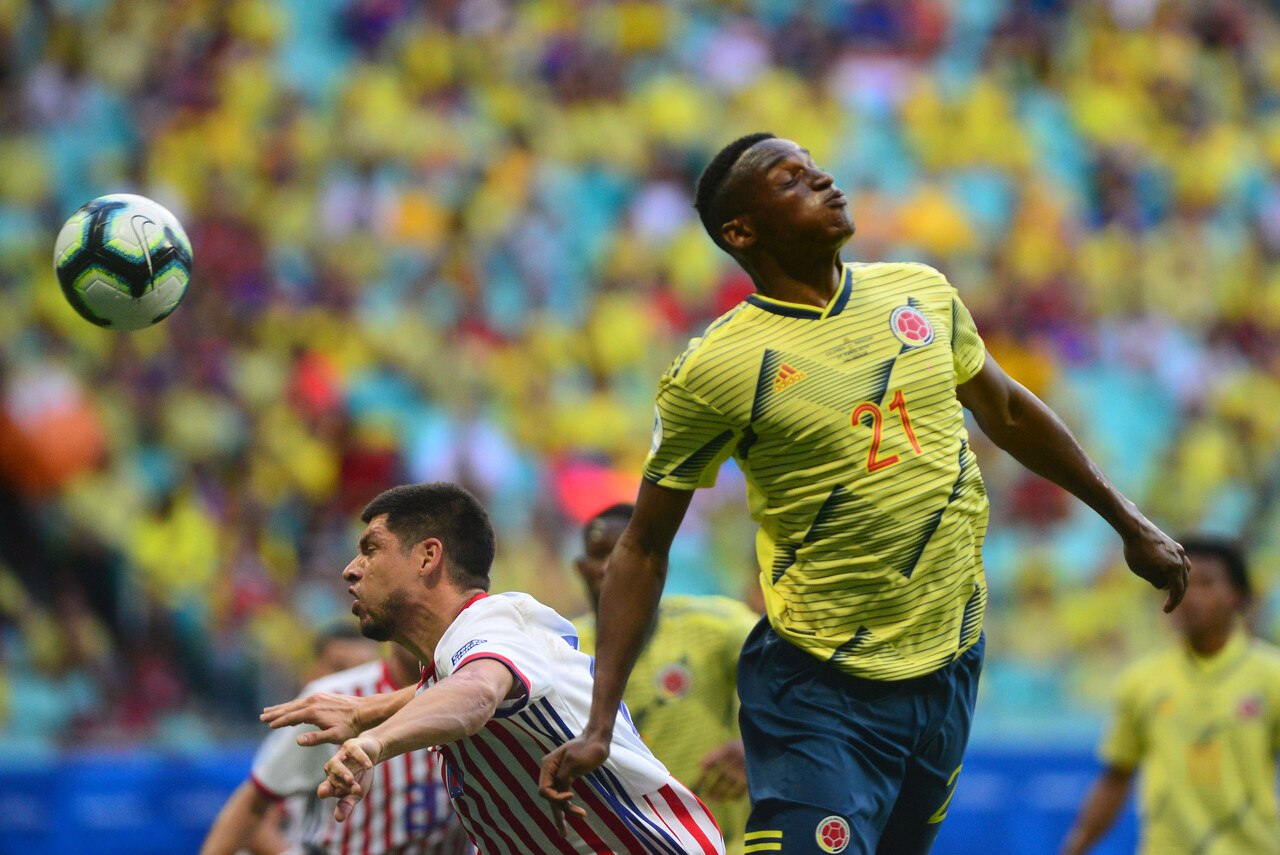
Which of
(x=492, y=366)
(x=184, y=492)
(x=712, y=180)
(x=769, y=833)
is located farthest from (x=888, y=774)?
(x=492, y=366)

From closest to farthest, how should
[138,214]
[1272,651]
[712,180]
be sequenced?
[712,180], [138,214], [1272,651]

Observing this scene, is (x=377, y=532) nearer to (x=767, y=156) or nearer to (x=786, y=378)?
(x=786, y=378)

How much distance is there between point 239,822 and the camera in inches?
225

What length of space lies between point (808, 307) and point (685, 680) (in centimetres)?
226

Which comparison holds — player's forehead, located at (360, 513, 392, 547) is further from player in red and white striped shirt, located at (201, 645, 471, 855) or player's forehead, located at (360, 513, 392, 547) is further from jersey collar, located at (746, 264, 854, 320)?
→ player in red and white striped shirt, located at (201, 645, 471, 855)

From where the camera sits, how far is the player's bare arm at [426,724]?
124 inches

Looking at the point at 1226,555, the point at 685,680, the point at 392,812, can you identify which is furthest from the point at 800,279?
the point at 1226,555

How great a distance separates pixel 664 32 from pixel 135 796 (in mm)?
9827

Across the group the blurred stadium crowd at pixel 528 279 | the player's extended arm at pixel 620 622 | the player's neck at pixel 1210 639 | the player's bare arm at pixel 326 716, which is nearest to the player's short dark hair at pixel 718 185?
the player's extended arm at pixel 620 622

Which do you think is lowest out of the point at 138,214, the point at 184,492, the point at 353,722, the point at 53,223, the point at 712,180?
the point at 353,722

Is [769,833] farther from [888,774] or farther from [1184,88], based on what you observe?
[1184,88]

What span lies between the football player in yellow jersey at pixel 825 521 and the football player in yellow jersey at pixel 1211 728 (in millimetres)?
3169

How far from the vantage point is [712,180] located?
417 centimetres

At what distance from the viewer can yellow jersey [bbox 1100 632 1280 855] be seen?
6754 millimetres
